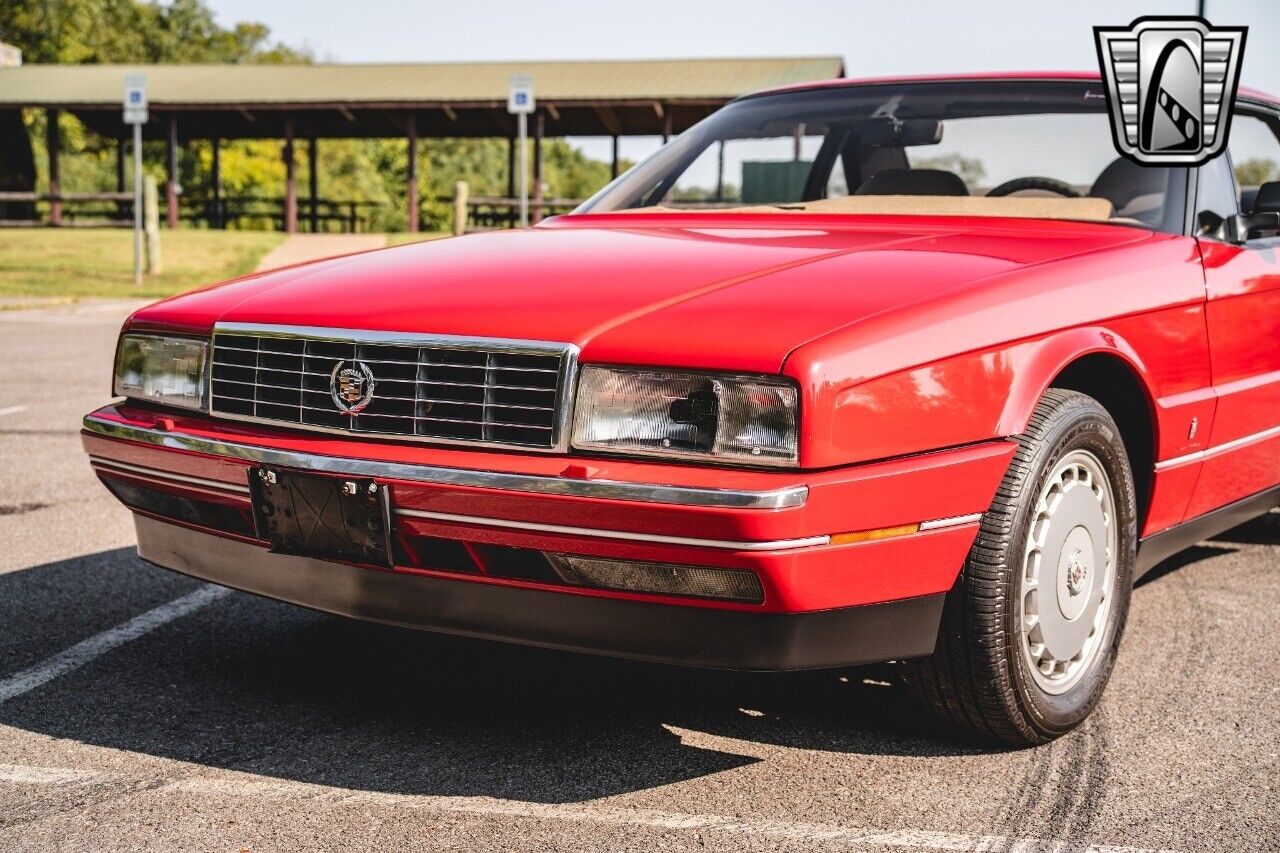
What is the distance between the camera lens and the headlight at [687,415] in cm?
244

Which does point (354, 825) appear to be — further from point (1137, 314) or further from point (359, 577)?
point (1137, 314)

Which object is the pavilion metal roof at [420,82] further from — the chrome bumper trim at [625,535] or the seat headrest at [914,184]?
the chrome bumper trim at [625,535]

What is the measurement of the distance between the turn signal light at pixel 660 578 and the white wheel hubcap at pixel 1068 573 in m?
0.66

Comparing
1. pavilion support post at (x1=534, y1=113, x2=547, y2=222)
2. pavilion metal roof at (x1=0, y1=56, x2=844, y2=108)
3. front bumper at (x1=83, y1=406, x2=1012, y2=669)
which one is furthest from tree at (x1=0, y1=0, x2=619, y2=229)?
A: front bumper at (x1=83, y1=406, x2=1012, y2=669)

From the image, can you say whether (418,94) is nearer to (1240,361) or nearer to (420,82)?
(420,82)

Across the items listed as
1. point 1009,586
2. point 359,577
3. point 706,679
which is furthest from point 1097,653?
point 359,577

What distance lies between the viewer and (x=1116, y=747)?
2.99m

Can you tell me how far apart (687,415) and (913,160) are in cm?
197

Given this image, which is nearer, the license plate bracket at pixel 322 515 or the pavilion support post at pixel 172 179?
the license plate bracket at pixel 322 515

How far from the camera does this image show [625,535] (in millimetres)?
2445

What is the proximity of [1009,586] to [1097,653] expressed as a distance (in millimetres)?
569

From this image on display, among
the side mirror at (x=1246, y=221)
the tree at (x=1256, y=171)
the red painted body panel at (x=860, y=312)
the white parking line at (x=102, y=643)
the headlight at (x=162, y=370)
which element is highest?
the tree at (x=1256, y=171)

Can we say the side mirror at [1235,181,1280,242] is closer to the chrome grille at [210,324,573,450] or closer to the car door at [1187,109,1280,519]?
the car door at [1187,109,1280,519]

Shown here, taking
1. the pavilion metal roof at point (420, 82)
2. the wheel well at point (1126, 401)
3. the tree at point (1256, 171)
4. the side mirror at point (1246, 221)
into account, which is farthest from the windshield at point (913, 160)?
the pavilion metal roof at point (420, 82)
